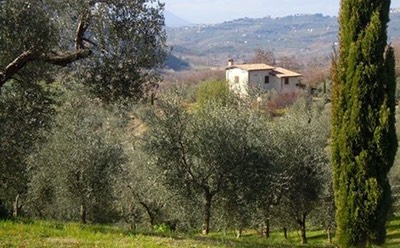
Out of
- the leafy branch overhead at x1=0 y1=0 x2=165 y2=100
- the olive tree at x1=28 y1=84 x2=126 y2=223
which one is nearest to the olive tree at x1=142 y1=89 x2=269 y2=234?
the olive tree at x1=28 y1=84 x2=126 y2=223

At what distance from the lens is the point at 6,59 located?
35.7 ft

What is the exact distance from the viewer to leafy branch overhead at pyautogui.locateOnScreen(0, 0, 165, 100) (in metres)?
10.3

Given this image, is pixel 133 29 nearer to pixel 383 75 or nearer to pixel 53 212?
pixel 383 75

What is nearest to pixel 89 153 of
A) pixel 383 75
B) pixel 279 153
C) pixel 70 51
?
pixel 279 153

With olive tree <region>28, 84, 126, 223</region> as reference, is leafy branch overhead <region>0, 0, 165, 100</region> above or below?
above

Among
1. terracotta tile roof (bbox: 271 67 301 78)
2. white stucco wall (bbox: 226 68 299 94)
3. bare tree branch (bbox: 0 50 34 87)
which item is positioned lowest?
bare tree branch (bbox: 0 50 34 87)

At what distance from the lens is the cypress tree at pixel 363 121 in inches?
544

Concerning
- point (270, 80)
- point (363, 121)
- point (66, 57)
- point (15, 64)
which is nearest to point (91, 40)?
point (66, 57)

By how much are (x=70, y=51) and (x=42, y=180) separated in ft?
41.5

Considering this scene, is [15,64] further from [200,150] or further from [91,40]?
[200,150]

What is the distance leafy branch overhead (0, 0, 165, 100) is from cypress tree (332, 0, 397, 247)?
18.6 ft

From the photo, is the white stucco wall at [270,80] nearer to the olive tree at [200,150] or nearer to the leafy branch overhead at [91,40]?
the olive tree at [200,150]

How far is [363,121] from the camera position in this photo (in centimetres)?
1392

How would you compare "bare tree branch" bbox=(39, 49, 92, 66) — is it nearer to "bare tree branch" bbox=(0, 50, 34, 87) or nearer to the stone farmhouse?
"bare tree branch" bbox=(0, 50, 34, 87)
